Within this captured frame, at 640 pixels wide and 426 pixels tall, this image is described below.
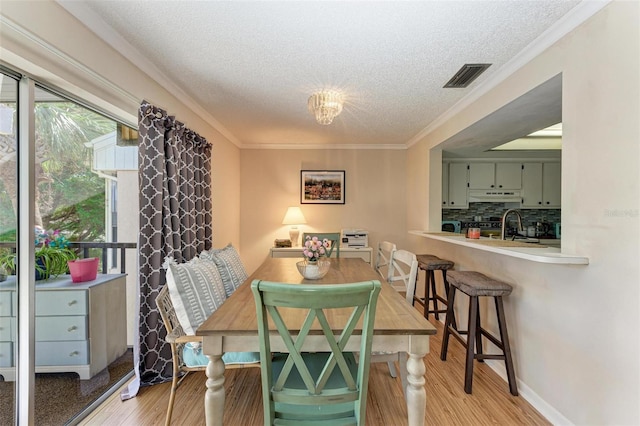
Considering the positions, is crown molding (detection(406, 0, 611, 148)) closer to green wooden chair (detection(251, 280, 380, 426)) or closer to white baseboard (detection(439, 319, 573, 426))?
green wooden chair (detection(251, 280, 380, 426))

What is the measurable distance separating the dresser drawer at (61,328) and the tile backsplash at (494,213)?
4.47 meters

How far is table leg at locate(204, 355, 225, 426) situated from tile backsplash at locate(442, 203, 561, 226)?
406 cm

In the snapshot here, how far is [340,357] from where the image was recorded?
1065mm

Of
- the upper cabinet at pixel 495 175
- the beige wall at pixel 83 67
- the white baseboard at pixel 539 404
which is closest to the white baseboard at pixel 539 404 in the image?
the white baseboard at pixel 539 404

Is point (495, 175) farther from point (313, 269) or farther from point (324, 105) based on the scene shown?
point (313, 269)

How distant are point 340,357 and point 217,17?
1.79m

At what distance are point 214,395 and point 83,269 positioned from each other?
133 cm

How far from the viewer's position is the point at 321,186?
169 inches

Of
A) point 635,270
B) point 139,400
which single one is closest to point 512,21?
point 635,270

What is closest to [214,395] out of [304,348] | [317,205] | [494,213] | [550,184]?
[304,348]

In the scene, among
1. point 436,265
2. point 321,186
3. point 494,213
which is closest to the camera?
point 436,265

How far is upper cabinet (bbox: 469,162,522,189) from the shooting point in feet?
13.4

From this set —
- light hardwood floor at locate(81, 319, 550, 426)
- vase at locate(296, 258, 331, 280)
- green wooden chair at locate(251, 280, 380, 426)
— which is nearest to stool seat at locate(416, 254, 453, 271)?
light hardwood floor at locate(81, 319, 550, 426)

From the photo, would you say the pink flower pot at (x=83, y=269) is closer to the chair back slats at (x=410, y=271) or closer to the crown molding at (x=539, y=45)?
the chair back slats at (x=410, y=271)
